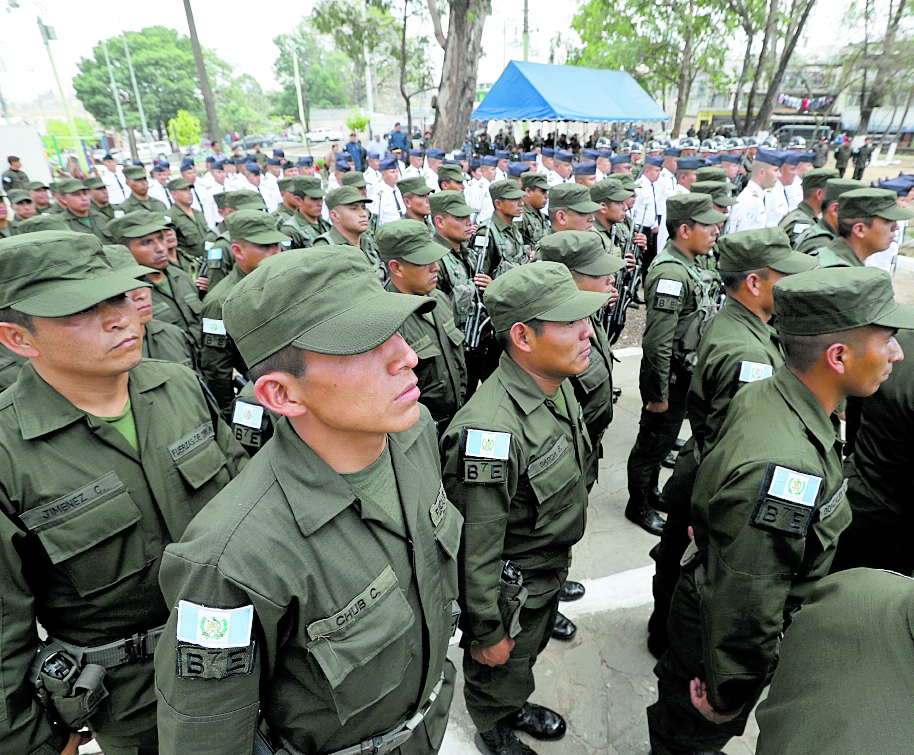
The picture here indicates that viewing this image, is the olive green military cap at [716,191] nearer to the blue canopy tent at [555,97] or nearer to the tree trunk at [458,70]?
the blue canopy tent at [555,97]

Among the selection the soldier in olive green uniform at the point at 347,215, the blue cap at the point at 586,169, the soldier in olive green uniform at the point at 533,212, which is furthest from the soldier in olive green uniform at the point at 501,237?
the blue cap at the point at 586,169

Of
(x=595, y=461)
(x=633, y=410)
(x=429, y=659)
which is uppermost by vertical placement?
(x=429, y=659)

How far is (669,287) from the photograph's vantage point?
3744mm

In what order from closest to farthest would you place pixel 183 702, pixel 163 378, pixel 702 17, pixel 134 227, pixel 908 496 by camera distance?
pixel 183 702, pixel 163 378, pixel 908 496, pixel 134 227, pixel 702 17

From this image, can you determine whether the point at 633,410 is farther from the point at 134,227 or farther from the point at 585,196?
the point at 134,227

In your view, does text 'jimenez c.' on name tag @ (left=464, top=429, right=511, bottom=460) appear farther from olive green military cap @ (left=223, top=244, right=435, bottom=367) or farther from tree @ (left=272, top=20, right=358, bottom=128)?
tree @ (left=272, top=20, right=358, bottom=128)

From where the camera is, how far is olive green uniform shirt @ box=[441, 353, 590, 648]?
1935 mm

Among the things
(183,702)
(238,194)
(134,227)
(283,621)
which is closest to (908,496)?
(283,621)

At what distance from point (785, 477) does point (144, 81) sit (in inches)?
2693

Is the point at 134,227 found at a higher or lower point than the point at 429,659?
higher

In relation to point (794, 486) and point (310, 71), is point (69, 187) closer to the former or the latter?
point (794, 486)

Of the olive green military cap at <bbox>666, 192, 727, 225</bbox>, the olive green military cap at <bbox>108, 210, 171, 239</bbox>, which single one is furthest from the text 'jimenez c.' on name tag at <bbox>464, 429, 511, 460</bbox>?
the olive green military cap at <bbox>108, 210, 171, 239</bbox>

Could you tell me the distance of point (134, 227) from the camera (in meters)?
3.95

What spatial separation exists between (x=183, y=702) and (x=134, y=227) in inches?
149
